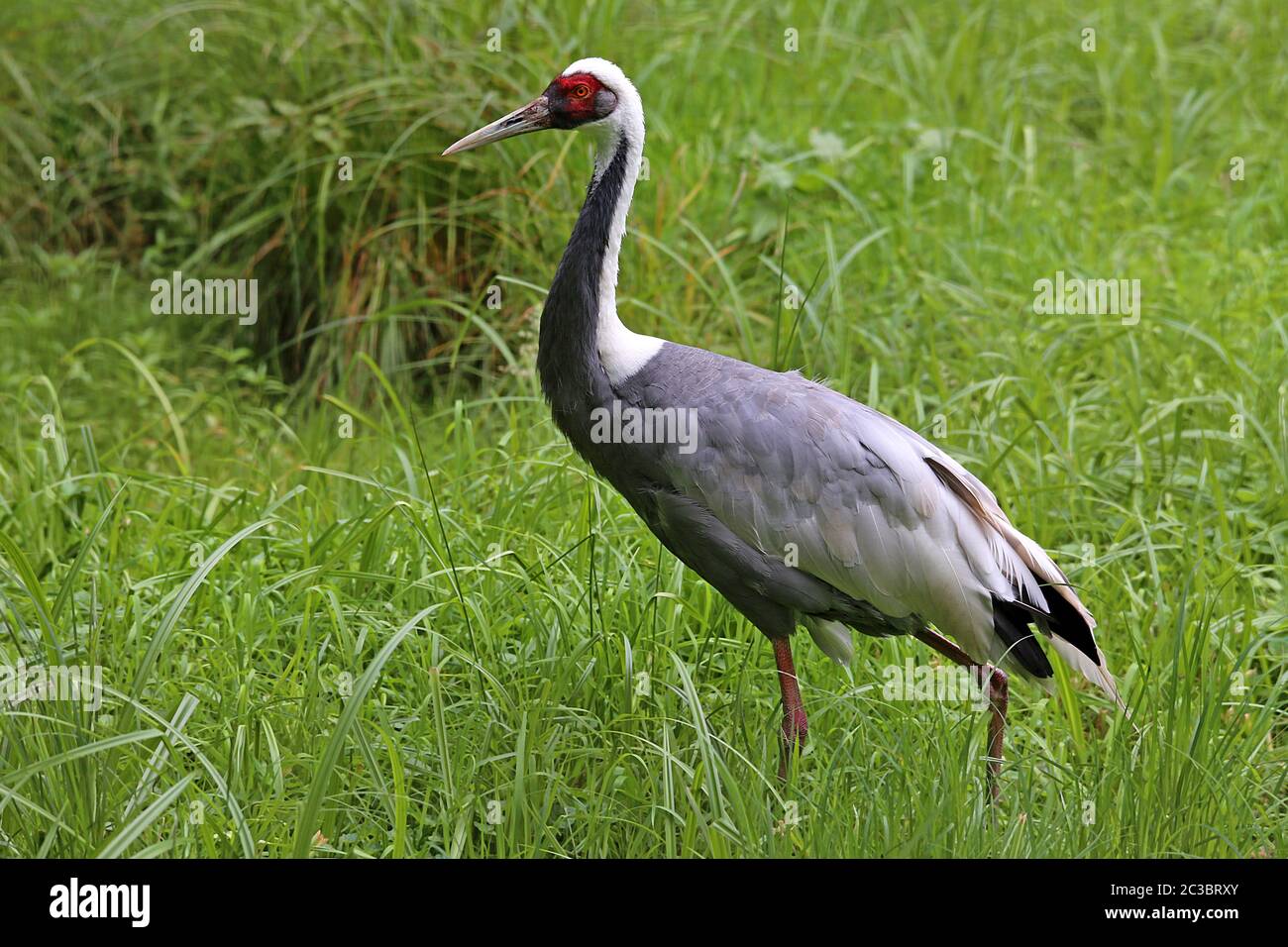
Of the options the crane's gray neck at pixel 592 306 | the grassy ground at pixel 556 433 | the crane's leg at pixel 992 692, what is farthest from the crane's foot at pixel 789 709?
the crane's gray neck at pixel 592 306

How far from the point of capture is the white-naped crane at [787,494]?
4.05 meters

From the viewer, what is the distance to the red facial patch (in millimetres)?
4242

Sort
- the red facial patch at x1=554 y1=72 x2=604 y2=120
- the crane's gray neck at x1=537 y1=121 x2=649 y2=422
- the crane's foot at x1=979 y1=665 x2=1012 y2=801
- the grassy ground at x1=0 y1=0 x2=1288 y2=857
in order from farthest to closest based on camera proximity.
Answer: the red facial patch at x1=554 y1=72 x2=604 y2=120, the crane's gray neck at x1=537 y1=121 x2=649 y2=422, the crane's foot at x1=979 y1=665 x2=1012 y2=801, the grassy ground at x1=0 y1=0 x2=1288 y2=857

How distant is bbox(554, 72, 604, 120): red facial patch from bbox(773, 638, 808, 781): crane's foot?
1.63 m

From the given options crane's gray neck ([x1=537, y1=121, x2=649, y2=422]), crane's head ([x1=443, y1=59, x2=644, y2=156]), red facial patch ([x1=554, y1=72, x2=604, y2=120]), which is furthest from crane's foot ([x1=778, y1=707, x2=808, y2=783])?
red facial patch ([x1=554, y1=72, x2=604, y2=120])

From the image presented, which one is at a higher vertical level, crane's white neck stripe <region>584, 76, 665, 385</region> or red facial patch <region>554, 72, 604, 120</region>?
red facial patch <region>554, 72, 604, 120</region>

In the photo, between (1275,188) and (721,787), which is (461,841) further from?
(1275,188)

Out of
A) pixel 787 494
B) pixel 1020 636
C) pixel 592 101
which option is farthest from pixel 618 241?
pixel 1020 636

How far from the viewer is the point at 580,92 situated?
14.0 feet

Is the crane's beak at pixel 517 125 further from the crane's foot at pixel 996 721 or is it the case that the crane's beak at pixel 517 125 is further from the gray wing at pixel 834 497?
the crane's foot at pixel 996 721

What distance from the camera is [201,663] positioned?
4.29 metres

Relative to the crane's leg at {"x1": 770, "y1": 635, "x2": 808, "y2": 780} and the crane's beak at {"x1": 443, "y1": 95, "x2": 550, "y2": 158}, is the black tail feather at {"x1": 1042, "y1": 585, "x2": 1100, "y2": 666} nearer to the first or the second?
the crane's leg at {"x1": 770, "y1": 635, "x2": 808, "y2": 780}

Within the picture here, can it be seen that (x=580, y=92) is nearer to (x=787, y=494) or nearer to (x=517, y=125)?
(x=517, y=125)
